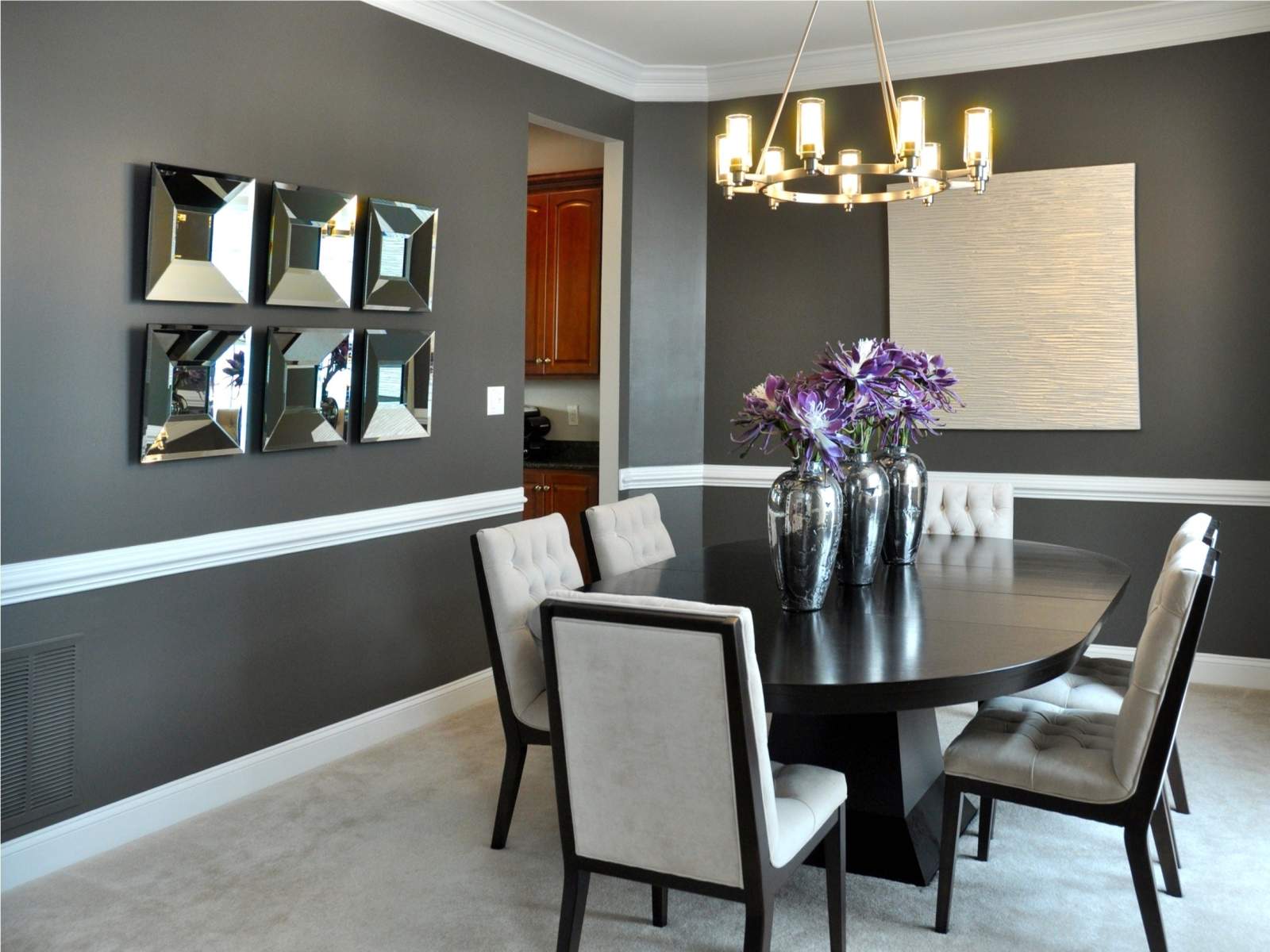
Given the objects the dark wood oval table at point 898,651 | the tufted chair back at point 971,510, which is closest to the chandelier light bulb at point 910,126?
the dark wood oval table at point 898,651

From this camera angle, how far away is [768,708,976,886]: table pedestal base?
2.79 meters

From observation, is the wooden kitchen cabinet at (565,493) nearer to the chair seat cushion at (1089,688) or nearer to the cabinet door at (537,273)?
the cabinet door at (537,273)

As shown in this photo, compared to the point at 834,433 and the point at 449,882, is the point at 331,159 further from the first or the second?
the point at 449,882

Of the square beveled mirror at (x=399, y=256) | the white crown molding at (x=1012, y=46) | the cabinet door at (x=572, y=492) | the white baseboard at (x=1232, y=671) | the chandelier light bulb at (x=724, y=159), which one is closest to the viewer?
the chandelier light bulb at (x=724, y=159)

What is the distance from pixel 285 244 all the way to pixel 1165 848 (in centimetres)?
302

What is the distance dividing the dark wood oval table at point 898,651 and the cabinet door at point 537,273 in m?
2.63

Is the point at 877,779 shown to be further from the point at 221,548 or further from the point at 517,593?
the point at 221,548

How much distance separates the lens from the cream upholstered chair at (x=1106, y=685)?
2873mm

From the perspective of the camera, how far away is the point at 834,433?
2.66 metres

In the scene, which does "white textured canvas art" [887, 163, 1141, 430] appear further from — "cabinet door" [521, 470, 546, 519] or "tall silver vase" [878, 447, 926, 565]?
"cabinet door" [521, 470, 546, 519]

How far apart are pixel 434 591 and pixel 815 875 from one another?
196cm

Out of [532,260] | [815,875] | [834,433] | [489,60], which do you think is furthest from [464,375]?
[815,875]

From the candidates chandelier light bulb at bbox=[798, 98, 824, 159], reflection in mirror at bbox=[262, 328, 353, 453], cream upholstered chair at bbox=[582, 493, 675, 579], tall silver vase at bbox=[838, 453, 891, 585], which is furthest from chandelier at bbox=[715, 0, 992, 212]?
reflection in mirror at bbox=[262, 328, 353, 453]

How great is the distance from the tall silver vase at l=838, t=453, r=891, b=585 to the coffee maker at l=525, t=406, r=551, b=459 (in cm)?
335
